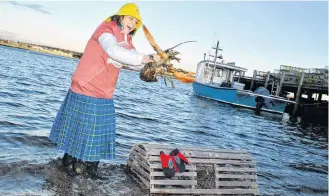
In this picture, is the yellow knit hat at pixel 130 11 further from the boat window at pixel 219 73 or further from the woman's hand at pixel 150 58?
the boat window at pixel 219 73

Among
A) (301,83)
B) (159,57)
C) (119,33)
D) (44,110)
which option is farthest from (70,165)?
(301,83)

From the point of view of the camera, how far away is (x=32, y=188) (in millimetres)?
3730

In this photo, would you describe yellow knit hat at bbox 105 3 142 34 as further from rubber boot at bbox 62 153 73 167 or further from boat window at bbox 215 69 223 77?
boat window at bbox 215 69 223 77

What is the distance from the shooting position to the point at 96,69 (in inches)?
127

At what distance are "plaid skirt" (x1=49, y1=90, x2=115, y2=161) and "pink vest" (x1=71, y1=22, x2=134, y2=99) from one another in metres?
0.11

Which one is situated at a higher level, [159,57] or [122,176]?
[159,57]

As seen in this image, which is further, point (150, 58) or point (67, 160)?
point (67, 160)

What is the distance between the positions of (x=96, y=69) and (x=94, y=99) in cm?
37

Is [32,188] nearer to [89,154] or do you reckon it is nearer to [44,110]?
[89,154]

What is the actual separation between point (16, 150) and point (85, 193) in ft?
6.96

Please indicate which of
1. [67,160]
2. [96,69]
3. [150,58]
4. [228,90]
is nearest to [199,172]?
[67,160]

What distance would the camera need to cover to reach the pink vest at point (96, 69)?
124 inches

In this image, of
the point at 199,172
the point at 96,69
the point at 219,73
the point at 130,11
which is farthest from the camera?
the point at 219,73

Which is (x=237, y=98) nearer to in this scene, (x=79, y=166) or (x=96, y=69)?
(x=79, y=166)
